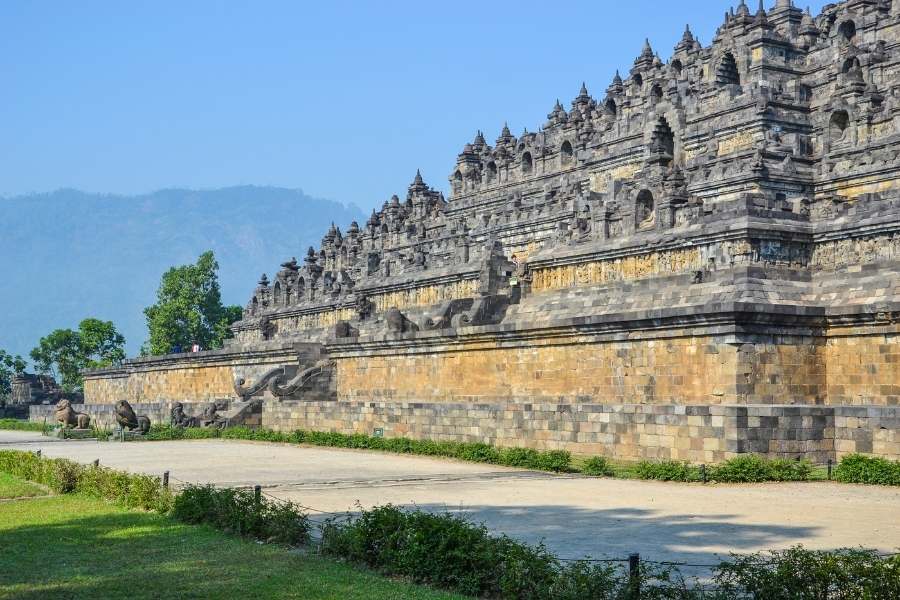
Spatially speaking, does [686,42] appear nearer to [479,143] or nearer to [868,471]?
[479,143]

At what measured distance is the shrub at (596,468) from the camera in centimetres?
2220

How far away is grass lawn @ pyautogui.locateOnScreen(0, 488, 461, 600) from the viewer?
1166 cm

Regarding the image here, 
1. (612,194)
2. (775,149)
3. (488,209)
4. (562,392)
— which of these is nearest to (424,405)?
(562,392)

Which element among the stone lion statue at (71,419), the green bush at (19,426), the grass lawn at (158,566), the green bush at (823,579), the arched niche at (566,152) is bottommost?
the grass lawn at (158,566)

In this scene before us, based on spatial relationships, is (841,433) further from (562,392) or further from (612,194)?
(612,194)

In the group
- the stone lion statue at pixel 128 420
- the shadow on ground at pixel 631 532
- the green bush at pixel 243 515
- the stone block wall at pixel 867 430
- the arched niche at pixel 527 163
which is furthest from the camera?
the arched niche at pixel 527 163

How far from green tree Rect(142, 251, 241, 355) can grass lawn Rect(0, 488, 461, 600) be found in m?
81.7

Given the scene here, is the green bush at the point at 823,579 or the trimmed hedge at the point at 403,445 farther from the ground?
the trimmed hedge at the point at 403,445

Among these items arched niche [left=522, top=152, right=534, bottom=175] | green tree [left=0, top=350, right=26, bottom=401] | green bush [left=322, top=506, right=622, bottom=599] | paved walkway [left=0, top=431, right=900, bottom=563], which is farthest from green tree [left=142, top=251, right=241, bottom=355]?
green bush [left=322, top=506, right=622, bottom=599]

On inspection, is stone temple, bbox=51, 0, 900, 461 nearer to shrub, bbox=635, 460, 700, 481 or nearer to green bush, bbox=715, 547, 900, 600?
shrub, bbox=635, 460, 700, 481

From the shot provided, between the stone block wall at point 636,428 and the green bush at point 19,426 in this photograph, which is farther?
the green bush at point 19,426

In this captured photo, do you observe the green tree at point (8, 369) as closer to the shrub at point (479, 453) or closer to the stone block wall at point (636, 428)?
the stone block wall at point (636, 428)

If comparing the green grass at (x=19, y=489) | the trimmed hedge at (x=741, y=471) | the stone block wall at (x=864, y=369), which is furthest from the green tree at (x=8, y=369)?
the trimmed hedge at (x=741, y=471)

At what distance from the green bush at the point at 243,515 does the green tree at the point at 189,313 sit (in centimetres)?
8120
